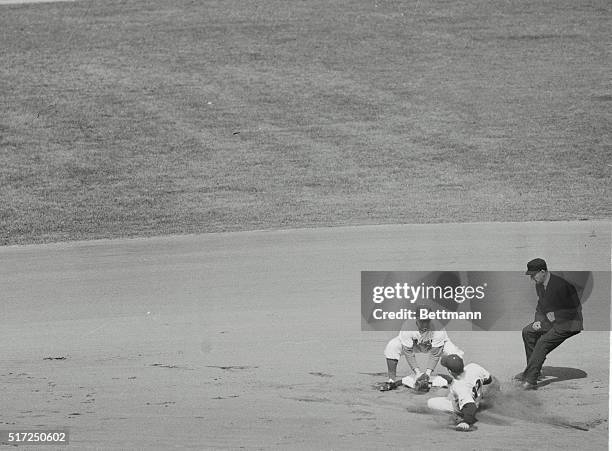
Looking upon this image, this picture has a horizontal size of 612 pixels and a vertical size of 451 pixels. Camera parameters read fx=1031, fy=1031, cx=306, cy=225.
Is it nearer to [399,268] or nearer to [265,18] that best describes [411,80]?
[265,18]

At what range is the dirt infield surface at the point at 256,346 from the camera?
33.4 ft

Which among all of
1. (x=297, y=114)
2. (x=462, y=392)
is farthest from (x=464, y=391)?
(x=297, y=114)

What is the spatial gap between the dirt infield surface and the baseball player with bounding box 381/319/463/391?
0.27 metres

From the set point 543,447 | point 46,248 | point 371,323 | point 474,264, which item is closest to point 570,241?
point 474,264

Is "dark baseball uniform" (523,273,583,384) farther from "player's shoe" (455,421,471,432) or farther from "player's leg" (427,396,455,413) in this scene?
"player's shoe" (455,421,471,432)

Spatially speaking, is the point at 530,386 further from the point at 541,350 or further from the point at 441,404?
the point at 441,404

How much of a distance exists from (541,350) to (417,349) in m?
1.35

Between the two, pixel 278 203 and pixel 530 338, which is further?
pixel 278 203

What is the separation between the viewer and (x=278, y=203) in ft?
69.4

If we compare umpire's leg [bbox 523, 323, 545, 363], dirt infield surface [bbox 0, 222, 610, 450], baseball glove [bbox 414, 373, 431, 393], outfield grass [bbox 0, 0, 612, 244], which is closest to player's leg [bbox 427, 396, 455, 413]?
dirt infield surface [bbox 0, 222, 610, 450]

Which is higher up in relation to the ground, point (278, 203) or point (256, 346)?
point (278, 203)

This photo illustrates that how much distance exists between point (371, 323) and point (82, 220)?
9092 mm

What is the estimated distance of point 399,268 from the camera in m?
15.5

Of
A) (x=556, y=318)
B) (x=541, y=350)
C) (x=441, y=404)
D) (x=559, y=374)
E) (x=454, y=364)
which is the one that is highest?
(x=556, y=318)
